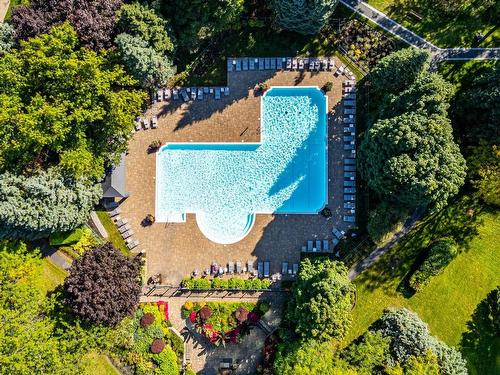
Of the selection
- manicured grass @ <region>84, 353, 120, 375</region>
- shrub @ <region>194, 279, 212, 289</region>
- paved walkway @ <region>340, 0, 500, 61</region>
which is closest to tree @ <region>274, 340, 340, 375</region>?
shrub @ <region>194, 279, 212, 289</region>

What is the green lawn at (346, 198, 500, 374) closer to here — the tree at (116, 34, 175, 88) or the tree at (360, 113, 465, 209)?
the tree at (360, 113, 465, 209)

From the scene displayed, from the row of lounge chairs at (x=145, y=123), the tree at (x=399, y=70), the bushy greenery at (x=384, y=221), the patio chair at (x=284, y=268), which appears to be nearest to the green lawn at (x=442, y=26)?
the tree at (x=399, y=70)

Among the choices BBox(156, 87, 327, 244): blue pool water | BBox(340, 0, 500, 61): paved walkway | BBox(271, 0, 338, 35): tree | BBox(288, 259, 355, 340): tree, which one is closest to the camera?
BBox(288, 259, 355, 340): tree

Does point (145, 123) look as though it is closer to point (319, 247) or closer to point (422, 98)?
point (319, 247)

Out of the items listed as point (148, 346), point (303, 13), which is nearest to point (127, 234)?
point (148, 346)

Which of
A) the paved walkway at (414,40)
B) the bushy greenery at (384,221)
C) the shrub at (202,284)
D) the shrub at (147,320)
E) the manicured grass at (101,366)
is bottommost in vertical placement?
the manicured grass at (101,366)

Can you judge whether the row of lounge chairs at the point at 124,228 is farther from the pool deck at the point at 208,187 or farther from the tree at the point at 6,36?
the tree at the point at 6,36
